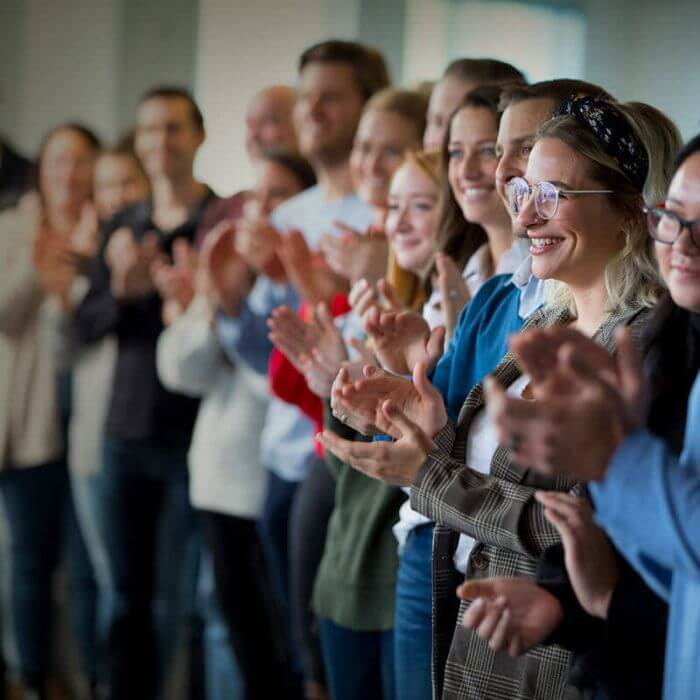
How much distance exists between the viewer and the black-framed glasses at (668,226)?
112 centimetres

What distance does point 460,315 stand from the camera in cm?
182

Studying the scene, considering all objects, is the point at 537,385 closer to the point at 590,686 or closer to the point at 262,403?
the point at 590,686

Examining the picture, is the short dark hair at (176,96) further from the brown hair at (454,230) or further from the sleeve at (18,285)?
the brown hair at (454,230)

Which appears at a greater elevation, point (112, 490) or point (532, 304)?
point (532, 304)

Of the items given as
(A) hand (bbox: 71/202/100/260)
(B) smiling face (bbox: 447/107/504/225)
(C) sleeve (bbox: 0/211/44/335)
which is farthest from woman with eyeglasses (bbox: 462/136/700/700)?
(C) sleeve (bbox: 0/211/44/335)

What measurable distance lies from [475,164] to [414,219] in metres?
0.29

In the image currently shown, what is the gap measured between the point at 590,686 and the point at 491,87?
104 cm

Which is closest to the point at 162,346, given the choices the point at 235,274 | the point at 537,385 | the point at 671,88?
the point at 235,274

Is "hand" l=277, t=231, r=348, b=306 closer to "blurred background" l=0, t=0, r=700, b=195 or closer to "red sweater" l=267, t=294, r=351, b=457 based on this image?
"red sweater" l=267, t=294, r=351, b=457

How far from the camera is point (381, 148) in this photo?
103 inches

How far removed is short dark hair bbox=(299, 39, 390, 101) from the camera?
2928 millimetres

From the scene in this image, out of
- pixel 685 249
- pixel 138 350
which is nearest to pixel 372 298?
pixel 685 249

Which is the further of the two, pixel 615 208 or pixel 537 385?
pixel 615 208

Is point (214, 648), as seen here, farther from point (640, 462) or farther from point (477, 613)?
point (640, 462)
